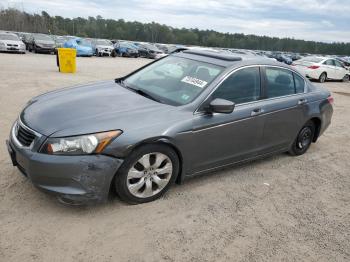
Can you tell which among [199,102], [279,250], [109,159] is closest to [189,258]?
[279,250]

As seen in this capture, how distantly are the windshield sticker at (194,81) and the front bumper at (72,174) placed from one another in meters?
1.38

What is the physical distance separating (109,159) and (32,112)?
115 cm

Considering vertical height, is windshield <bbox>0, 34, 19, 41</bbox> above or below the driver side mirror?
below

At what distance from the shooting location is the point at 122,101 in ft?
12.6

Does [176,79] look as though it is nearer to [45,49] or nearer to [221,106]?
[221,106]

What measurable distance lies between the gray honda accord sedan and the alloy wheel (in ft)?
0.04

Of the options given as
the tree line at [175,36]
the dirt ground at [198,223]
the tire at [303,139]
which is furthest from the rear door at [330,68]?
the tree line at [175,36]

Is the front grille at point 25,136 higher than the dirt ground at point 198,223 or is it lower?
higher

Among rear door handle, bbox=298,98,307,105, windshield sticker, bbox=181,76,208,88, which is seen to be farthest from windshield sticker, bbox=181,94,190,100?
rear door handle, bbox=298,98,307,105

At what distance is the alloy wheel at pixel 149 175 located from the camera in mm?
3418

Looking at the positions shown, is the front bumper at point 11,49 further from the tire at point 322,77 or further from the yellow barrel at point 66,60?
the tire at point 322,77

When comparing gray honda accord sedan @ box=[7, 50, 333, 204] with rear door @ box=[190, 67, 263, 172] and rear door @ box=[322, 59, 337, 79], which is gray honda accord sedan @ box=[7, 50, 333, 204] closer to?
rear door @ box=[190, 67, 263, 172]

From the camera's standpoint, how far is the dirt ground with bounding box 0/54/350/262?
289cm

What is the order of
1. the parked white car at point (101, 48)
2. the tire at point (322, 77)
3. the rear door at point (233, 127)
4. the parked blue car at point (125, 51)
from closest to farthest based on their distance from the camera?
the rear door at point (233, 127) < the tire at point (322, 77) < the parked white car at point (101, 48) < the parked blue car at point (125, 51)
